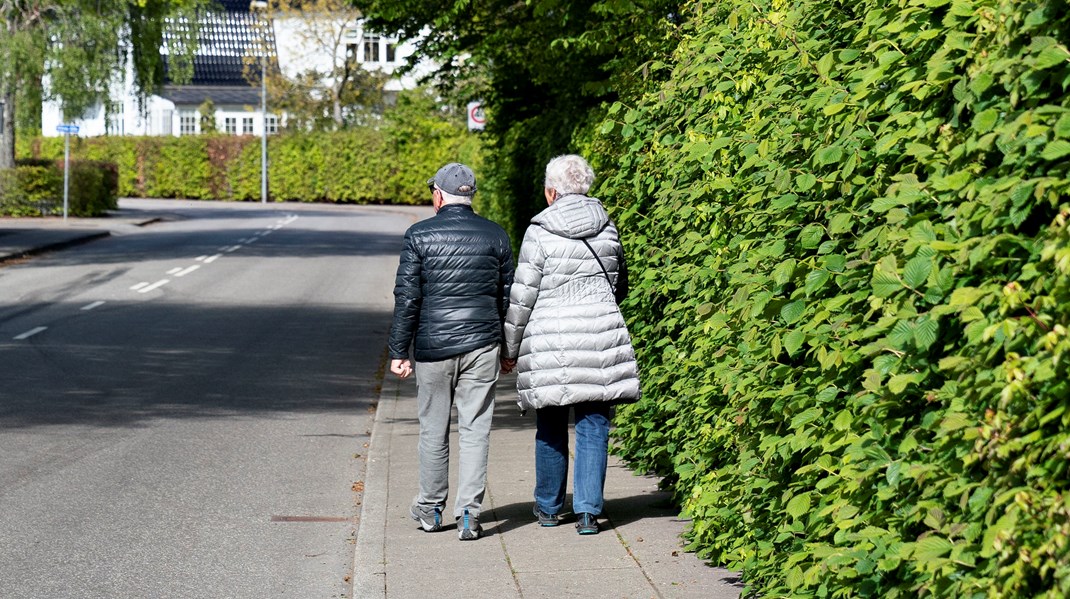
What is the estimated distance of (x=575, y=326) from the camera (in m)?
6.45

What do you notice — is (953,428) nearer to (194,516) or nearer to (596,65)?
(194,516)

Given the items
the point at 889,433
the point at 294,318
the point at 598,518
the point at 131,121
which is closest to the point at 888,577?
the point at 889,433

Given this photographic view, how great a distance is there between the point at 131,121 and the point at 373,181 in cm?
3740

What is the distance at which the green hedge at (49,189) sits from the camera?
42.0 m

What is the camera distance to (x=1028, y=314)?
9.43 ft

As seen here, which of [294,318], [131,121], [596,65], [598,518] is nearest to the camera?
[598,518]

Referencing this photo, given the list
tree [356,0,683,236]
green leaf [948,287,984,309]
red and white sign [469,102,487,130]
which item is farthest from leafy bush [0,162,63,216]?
green leaf [948,287,984,309]

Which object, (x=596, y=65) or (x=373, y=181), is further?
(x=373, y=181)

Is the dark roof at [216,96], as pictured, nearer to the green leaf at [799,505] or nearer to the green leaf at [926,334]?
the green leaf at [799,505]

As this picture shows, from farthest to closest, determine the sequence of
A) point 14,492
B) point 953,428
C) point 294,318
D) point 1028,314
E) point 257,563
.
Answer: point 294,318 < point 14,492 < point 257,563 < point 953,428 < point 1028,314

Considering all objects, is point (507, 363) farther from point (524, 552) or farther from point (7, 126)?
point (7, 126)

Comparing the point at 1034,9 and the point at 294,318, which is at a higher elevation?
the point at 1034,9

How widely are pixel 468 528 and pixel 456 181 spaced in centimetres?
161

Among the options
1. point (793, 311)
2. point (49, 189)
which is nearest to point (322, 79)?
point (49, 189)
